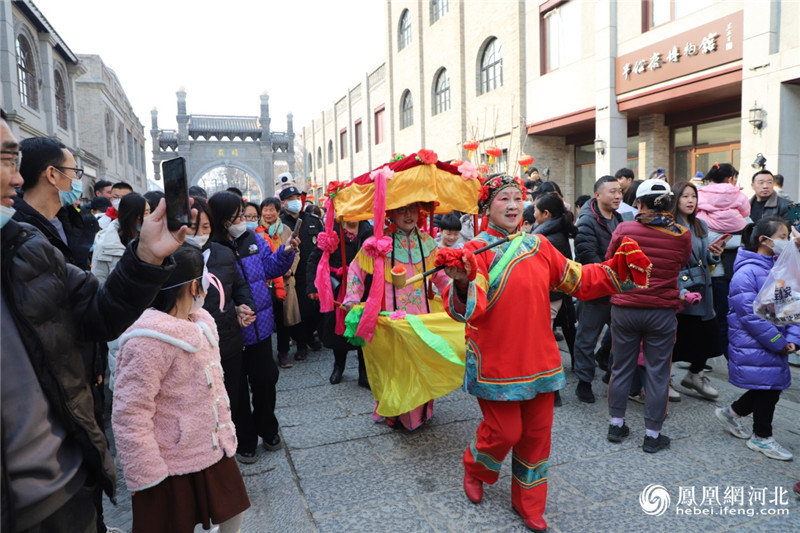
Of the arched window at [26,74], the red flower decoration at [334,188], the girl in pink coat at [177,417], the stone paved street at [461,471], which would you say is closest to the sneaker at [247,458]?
the stone paved street at [461,471]

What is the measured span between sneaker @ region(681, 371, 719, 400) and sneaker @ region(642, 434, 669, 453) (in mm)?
1142

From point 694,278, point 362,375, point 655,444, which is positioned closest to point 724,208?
point 694,278

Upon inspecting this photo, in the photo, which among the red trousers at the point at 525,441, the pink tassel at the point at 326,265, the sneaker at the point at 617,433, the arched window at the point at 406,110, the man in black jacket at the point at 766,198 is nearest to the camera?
the red trousers at the point at 525,441

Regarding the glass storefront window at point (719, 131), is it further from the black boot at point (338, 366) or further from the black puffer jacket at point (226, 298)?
the black puffer jacket at point (226, 298)

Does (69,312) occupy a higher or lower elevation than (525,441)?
higher

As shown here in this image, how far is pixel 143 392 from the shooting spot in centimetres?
194

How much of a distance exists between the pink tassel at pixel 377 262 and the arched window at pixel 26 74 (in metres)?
14.9

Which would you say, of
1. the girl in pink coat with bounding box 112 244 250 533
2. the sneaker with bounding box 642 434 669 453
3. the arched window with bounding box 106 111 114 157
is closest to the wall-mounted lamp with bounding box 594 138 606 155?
the sneaker with bounding box 642 434 669 453

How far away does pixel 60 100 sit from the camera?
18297 millimetres

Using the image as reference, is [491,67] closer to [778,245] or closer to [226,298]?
[778,245]

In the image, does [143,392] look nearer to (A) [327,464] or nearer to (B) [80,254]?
(A) [327,464]

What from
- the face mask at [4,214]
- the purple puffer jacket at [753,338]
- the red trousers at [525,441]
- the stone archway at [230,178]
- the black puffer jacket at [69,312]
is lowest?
the red trousers at [525,441]

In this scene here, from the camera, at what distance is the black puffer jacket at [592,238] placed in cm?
443

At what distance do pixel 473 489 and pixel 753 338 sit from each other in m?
2.15
